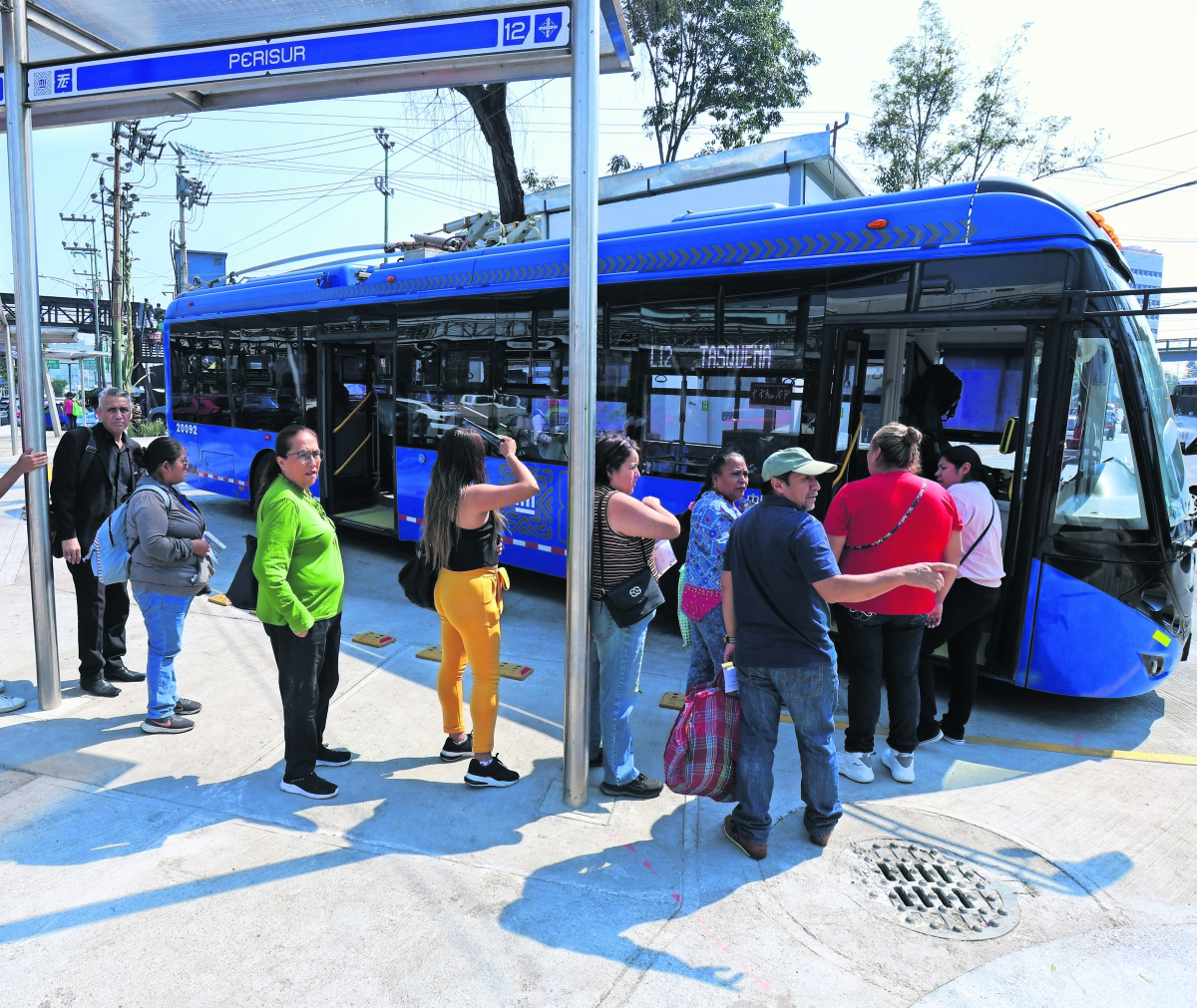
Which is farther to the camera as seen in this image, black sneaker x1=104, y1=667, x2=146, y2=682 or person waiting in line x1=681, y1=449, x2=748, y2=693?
black sneaker x1=104, y1=667, x2=146, y2=682

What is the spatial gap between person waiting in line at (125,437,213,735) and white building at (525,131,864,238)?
9.24 m

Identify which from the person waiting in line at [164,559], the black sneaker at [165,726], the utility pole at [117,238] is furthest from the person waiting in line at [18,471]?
the utility pole at [117,238]

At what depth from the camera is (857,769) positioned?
3920 millimetres

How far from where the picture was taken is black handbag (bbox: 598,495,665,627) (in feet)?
11.3

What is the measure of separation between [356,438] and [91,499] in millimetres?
4734

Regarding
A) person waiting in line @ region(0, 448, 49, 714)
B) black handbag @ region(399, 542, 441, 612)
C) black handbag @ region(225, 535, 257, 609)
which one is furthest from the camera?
person waiting in line @ region(0, 448, 49, 714)

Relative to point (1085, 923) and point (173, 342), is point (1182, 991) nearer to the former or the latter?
point (1085, 923)

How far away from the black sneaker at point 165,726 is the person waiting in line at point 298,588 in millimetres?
931

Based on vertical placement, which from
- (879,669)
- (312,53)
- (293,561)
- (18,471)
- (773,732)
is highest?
(312,53)

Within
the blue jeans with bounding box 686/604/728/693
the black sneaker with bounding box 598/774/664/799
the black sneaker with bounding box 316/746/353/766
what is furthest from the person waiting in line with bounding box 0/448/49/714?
the blue jeans with bounding box 686/604/728/693

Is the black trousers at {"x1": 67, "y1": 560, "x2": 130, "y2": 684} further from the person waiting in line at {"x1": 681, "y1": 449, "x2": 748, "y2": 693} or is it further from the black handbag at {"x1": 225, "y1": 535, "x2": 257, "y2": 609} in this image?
the person waiting in line at {"x1": 681, "y1": 449, "x2": 748, "y2": 693}

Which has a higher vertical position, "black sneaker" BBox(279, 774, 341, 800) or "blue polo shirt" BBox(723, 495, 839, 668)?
"blue polo shirt" BBox(723, 495, 839, 668)

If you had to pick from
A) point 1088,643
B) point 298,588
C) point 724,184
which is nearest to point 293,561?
point 298,588

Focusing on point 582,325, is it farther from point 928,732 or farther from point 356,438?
point 356,438
